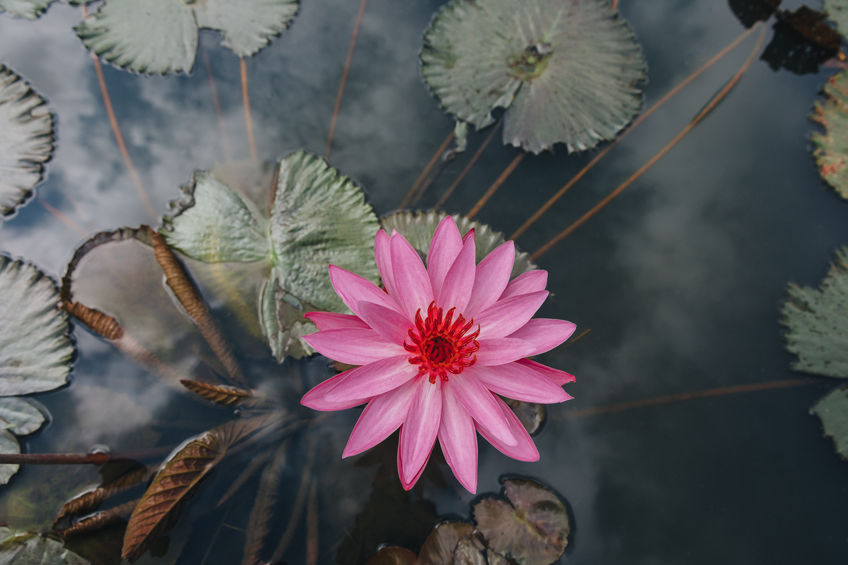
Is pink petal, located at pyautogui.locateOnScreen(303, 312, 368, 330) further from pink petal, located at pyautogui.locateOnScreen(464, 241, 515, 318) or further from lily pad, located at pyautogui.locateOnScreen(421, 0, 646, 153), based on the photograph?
lily pad, located at pyautogui.locateOnScreen(421, 0, 646, 153)

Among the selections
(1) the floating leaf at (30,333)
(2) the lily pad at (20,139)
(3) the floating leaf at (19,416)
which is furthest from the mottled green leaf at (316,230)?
(2) the lily pad at (20,139)

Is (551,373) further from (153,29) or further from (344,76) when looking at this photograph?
(153,29)

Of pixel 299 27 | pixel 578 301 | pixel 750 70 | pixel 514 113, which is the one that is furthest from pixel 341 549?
pixel 750 70

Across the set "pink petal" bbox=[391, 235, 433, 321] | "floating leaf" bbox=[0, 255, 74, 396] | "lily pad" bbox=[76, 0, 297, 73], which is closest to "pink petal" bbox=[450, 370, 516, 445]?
"pink petal" bbox=[391, 235, 433, 321]

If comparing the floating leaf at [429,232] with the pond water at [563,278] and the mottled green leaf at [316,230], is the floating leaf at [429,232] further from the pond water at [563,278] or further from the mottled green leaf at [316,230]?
the pond water at [563,278]

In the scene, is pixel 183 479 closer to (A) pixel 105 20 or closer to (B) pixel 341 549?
(B) pixel 341 549

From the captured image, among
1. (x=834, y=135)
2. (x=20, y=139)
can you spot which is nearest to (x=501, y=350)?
(x=834, y=135)
